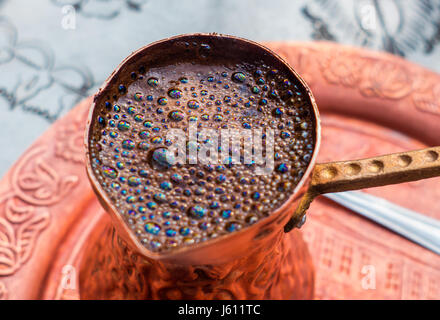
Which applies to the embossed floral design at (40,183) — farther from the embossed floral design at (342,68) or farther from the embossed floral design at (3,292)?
the embossed floral design at (342,68)

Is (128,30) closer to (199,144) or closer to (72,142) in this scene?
(72,142)

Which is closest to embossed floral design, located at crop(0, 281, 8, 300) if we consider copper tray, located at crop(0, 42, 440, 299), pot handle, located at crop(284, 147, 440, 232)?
copper tray, located at crop(0, 42, 440, 299)

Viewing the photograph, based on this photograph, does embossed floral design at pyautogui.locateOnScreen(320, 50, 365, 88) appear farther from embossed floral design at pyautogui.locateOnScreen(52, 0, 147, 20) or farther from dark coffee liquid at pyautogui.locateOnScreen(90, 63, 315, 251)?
embossed floral design at pyautogui.locateOnScreen(52, 0, 147, 20)

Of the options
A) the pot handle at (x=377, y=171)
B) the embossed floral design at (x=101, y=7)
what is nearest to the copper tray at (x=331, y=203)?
the pot handle at (x=377, y=171)

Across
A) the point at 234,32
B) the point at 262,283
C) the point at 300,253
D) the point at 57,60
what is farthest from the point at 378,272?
the point at 57,60

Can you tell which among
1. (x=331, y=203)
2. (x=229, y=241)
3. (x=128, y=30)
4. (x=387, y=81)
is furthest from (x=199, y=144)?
(x=128, y=30)

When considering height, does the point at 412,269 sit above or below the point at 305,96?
below
